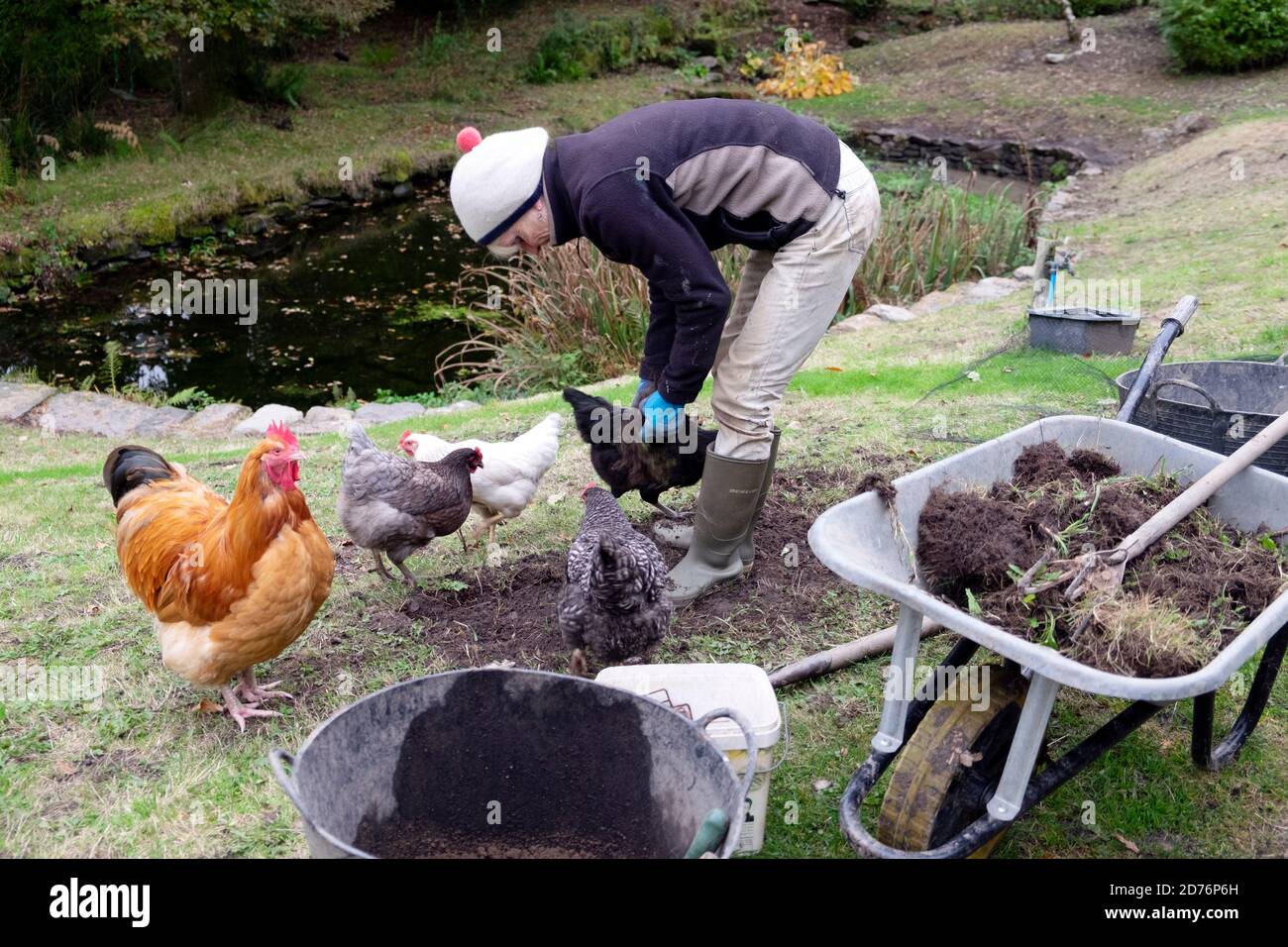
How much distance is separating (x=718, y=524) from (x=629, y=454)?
64cm

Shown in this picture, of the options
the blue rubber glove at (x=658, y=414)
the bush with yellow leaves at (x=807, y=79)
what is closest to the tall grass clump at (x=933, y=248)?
the blue rubber glove at (x=658, y=414)

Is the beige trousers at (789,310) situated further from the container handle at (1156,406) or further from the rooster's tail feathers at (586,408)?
the container handle at (1156,406)

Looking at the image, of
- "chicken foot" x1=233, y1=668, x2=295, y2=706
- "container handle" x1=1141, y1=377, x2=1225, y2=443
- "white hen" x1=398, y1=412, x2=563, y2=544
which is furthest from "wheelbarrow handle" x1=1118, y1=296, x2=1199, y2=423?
"chicken foot" x1=233, y1=668, x2=295, y2=706

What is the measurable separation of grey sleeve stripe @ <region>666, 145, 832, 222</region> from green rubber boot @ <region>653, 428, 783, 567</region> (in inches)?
39.6

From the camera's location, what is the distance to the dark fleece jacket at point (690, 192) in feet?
10.5

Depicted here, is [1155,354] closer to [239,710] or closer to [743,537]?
[743,537]

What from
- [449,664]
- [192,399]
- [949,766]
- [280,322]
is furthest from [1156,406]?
[280,322]

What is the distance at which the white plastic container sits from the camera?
270cm

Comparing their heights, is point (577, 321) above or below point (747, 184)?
below

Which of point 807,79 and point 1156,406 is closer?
point 1156,406

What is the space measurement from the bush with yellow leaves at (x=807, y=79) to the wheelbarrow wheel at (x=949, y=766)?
18.1m

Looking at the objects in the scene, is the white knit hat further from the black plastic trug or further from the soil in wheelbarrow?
the black plastic trug

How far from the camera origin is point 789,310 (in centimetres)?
358

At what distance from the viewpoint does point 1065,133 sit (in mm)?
15500
